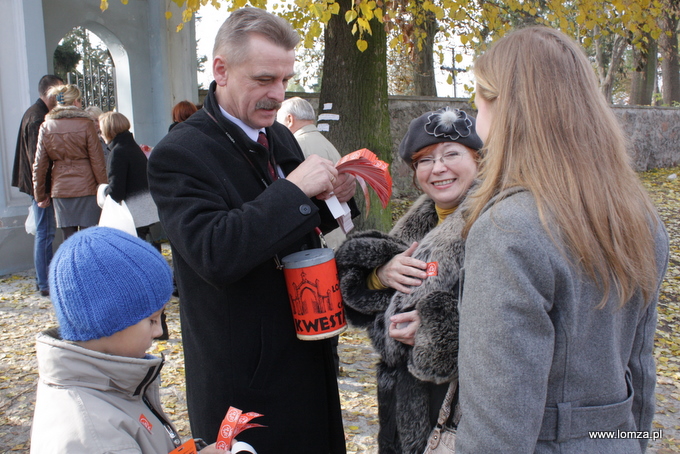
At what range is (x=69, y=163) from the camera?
5570 mm

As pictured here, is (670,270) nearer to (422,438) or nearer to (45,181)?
(422,438)

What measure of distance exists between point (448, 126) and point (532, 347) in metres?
1.05

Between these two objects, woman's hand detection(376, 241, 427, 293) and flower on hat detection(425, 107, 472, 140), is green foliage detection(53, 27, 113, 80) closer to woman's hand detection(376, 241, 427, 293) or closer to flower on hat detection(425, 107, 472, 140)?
flower on hat detection(425, 107, 472, 140)

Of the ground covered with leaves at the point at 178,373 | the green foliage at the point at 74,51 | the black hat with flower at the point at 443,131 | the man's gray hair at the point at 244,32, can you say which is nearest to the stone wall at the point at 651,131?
the ground covered with leaves at the point at 178,373

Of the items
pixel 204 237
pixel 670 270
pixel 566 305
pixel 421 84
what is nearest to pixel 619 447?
pixel 566 305

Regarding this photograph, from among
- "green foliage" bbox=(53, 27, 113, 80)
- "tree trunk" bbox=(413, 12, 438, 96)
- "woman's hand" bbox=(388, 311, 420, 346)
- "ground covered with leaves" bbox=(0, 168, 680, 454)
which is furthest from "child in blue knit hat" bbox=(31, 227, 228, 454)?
"green foliage" bbox=(53, 27, 113, 80)

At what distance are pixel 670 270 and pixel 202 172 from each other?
24.7 feet

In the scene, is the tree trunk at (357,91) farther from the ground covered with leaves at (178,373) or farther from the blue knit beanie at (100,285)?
the blue knit beanie at (100,285)

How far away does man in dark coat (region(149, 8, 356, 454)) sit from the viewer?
1.58 m

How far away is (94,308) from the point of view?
1.29 meters

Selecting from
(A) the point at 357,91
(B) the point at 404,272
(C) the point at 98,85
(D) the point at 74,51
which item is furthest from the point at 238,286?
(D) the point at 74,51

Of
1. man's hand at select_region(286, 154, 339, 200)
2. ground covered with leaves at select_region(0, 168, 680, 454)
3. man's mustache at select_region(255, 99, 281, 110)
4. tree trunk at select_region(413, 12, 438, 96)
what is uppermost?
tree trunk at select_region(413, 12, 438, 96)

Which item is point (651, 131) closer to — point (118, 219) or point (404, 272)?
point (404, 272)

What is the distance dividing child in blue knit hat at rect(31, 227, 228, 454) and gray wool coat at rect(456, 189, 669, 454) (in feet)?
2.36
